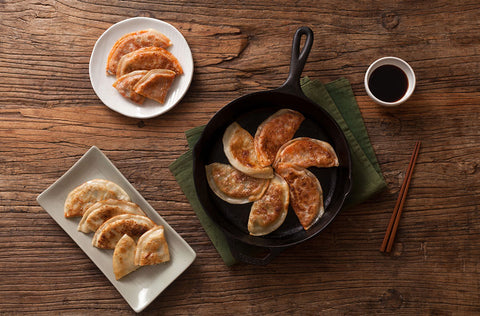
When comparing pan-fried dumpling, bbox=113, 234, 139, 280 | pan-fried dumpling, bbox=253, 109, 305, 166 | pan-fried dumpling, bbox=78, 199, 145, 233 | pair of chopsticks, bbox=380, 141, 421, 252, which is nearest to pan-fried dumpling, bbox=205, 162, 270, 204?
pan-fried dumpling, bbox=253, 109, 305, 166

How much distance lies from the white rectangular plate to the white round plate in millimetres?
387

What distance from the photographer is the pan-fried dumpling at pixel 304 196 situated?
9.53ft

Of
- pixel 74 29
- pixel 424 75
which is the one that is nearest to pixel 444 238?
pixel 424 75

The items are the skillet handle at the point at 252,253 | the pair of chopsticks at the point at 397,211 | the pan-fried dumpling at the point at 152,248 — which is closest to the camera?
the skillet handle at the point at 252,253

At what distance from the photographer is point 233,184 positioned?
116 inches

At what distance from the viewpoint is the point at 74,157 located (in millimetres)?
3092

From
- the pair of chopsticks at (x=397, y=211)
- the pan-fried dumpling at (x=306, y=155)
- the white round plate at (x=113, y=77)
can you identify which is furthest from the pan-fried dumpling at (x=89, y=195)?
the pair of chopsticks at (x=397, y=211)

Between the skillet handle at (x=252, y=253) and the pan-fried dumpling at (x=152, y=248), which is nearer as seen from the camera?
→ the skillet handle at (x=252, y=253)

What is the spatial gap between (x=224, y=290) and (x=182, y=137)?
116 cm

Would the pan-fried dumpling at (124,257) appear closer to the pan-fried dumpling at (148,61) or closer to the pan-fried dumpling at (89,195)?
the pan-fried dumpling at (89,195)

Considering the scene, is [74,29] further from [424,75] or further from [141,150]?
[424,75]

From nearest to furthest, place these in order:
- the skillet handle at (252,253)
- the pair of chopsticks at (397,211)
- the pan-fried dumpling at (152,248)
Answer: the skillet handle at (252,253), the pan-fried dumpling at (152,248), the pair of chopsticks at (397,211)

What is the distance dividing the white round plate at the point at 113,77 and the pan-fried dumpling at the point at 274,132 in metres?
0.64

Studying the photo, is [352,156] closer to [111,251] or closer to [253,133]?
[253,133]
